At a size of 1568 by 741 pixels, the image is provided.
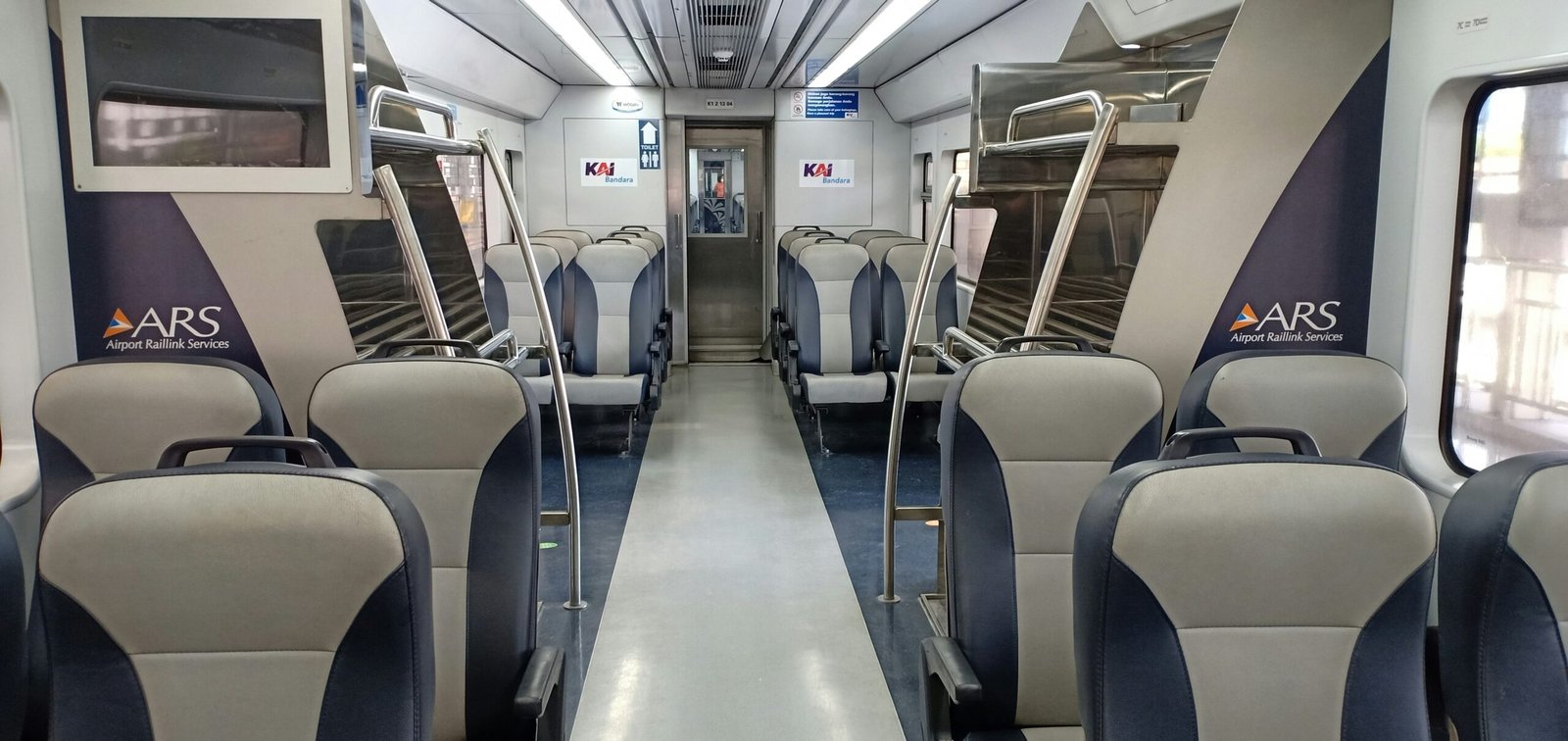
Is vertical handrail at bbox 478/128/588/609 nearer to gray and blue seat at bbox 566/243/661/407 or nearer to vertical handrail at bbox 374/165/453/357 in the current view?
vertical handrail at bbox 374/165/453/357

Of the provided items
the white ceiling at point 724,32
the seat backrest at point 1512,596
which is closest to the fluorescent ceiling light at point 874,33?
the white ceiling at point 724,32

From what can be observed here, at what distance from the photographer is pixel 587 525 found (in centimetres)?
574

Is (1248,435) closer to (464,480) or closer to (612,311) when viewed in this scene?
(464,480)

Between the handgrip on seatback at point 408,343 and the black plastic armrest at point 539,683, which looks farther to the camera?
the handgrip on seatback at point 408,343

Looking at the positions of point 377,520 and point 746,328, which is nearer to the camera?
point 377,520

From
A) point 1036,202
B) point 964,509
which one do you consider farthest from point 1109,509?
point 1036,202

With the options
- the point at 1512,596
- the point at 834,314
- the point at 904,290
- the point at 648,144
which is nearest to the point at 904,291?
the point at 904,290

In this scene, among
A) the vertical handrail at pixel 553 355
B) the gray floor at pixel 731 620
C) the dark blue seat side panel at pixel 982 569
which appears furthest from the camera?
the vertical handrail at pixel 553 355

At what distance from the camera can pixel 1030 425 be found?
8.93 ft

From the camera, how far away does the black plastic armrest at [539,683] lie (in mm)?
2355

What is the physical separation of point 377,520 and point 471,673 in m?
1.05

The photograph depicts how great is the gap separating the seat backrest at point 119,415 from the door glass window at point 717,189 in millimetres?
8849

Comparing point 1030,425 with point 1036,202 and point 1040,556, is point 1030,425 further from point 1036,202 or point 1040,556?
point 1036,202

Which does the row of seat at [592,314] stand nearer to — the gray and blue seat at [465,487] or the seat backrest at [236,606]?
the gray and blue seat at [465,487]
